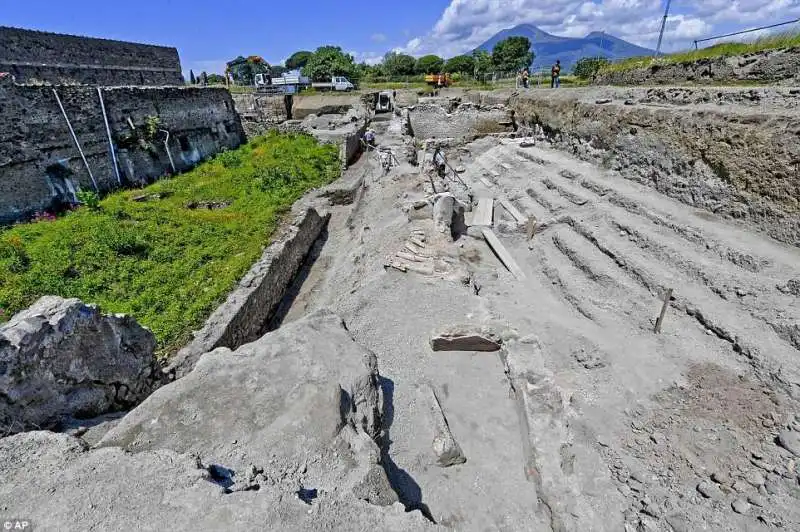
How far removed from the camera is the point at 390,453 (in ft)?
15.5

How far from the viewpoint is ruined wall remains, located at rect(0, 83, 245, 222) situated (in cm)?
1165

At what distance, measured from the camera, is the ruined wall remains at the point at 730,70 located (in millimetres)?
10352

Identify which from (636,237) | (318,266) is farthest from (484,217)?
(318,266)

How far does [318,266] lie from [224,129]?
1482 cm

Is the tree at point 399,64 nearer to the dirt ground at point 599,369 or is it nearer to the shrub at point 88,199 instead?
the shrub at point 88,199

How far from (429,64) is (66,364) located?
72.0m

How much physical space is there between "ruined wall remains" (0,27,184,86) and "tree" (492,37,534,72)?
1828 inches

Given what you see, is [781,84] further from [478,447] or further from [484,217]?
[478,447]

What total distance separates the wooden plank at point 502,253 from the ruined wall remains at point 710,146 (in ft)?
14.4

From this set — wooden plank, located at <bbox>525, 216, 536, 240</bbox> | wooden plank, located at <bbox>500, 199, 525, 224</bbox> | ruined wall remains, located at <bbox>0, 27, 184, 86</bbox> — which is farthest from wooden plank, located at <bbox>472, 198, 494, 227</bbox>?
ruined wall remains, located at <bbox>0, 27, 184, 86</bbox>

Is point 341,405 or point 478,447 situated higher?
point 341,405

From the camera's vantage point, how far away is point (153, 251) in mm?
9898

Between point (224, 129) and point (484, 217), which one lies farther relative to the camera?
point (224, 129)

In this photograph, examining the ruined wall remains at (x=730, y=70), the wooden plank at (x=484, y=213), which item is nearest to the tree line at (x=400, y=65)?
the ruined wall remains at (x=730, y=70)
